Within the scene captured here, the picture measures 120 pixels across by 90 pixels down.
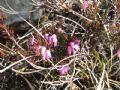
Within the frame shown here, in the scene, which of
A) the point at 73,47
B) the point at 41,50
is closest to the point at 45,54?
the point at 41,50

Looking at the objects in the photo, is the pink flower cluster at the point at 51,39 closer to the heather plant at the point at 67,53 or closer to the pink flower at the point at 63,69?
the heather plant at the point at 67,53

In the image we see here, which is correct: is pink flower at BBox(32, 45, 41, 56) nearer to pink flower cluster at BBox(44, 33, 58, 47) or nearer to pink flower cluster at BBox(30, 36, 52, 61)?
pink flower cluster at BBox(30, 36, 52, 61)

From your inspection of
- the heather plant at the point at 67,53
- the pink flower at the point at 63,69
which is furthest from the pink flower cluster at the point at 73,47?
the pink flower at the point at 63,69

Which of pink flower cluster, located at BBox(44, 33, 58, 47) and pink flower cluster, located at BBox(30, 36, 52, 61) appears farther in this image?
pink flower cluster, located at BBox(44, 33, 58, 47)

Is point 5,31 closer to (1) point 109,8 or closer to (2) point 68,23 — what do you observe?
(2) point 68,23

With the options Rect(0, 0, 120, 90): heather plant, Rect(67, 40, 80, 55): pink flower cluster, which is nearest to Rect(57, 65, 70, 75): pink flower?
Rect(0, 0, 120, 90): heather plant

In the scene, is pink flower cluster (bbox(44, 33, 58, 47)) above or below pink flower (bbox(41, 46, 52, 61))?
above

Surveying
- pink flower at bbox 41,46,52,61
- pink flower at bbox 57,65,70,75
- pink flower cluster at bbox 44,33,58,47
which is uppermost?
pink flower cluster at bbox 44,33,58,47
